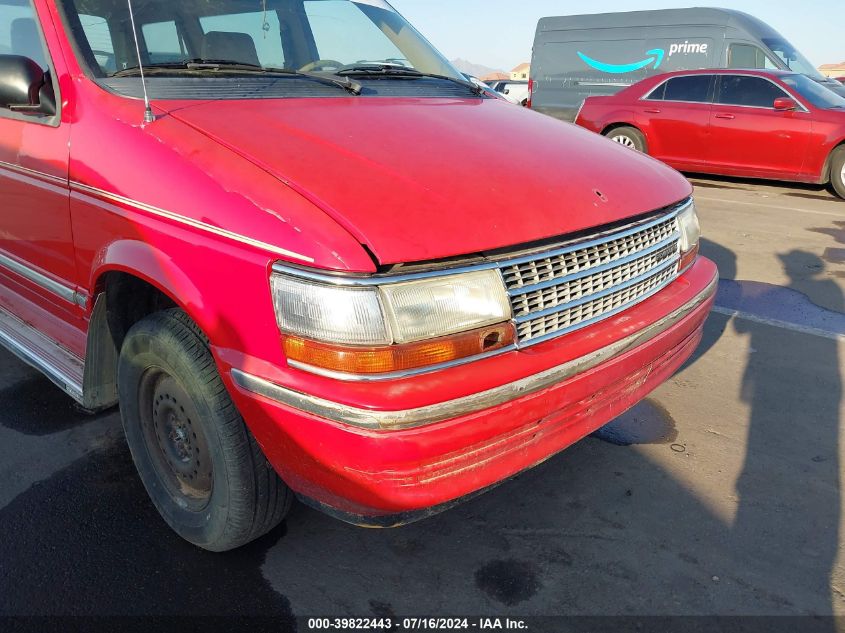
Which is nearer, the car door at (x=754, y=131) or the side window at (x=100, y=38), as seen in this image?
the side window at (x=100, y=38)

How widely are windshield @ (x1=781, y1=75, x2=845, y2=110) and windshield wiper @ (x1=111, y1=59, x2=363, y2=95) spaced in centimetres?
826

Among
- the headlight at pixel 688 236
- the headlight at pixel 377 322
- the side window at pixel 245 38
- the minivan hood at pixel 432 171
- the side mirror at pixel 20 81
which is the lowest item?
the headlight at pixel 688 236

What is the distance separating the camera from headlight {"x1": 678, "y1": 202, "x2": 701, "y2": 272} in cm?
279

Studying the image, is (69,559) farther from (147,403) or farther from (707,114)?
(707,114)

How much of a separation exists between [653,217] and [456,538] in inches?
53.7

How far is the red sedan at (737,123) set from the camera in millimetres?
8867

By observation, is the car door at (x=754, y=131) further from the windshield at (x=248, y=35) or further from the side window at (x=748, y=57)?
the windshield at (x=248, y=35)

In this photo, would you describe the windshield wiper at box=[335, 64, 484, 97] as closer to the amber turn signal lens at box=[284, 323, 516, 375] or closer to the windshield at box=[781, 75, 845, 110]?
the amber turn signal lens at box=[284, 323, 516, 375]

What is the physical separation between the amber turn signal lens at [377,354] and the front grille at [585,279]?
0.22 meters

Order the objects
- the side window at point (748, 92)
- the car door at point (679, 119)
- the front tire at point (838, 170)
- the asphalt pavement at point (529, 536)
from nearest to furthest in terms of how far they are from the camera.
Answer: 1. the asphalt pavement at point (529, 536)
2. the front tire at point (838, 170)
3. the side window at point (748, 92)
4. the car door at point (679, 119)

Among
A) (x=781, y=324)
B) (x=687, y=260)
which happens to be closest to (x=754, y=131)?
(x=781, y=324)

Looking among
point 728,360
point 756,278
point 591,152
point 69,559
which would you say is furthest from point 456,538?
point 756,278

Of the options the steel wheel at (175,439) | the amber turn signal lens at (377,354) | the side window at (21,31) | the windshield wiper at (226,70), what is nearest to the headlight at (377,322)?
the amber turn signal lens at (377,354)

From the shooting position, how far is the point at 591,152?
2.73m
